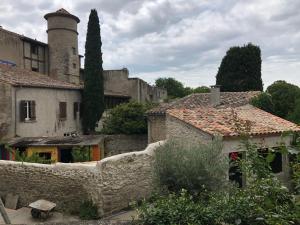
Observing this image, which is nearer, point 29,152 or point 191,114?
point 191,114

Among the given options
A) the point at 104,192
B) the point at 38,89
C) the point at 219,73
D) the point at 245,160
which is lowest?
the point at 104,192

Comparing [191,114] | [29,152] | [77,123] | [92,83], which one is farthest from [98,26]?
[191,114]

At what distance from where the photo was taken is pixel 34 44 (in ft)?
121

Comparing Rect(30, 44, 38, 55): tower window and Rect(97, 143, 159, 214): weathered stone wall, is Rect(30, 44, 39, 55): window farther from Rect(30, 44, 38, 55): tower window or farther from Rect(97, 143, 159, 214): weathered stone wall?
Rect(97, 143, 159, 214): weathered stone wall

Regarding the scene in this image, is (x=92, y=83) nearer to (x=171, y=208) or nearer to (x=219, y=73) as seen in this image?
(x=219, y=73)

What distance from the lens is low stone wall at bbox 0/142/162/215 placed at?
13406 millimetres

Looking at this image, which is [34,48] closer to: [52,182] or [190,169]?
[52,182]

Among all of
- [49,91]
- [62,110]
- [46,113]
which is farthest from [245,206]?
[62,110]

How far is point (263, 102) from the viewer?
2478 cm

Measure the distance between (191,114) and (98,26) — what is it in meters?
18.7

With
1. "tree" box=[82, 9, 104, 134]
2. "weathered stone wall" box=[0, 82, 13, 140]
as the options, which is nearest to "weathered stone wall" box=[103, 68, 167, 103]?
"tree" box=[82, 9, 104, 134]

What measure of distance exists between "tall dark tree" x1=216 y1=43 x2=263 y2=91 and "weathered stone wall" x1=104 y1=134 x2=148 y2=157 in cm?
2398

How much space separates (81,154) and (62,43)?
1995 centimetres

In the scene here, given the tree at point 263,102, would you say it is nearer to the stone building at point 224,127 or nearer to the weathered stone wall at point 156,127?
the stone building at point 224,127
